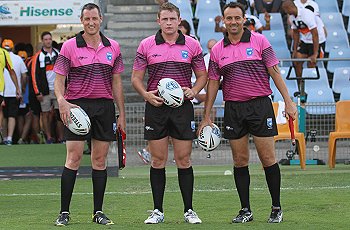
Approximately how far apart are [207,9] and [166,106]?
12.3 m

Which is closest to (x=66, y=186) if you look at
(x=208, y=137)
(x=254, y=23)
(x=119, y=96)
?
(x=119, y=96)

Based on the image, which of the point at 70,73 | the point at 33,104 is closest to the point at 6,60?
the point at 33,104

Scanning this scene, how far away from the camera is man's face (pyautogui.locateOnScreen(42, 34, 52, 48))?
827 inches

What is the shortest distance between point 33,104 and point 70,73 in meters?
12.1

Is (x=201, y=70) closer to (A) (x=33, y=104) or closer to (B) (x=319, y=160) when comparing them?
(B) (x=319, y=160)

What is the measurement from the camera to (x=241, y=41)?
10.1m

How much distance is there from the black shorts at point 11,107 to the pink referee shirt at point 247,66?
1186cm

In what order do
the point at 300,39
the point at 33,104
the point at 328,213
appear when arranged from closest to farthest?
1. the point at 328,213
2. the point at 300,39
3. the point at 33,104

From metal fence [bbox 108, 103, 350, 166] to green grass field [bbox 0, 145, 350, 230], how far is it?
1.10 ft

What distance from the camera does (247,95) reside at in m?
10.1

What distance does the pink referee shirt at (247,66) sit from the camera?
10.1m

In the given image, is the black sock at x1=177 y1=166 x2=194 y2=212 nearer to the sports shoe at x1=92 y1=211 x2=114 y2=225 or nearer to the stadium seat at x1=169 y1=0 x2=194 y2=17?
the sports shoe at x1=92 y1=211 x2=114 y2=225

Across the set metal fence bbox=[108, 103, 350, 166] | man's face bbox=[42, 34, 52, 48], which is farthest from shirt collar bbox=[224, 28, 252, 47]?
man's face bbox=[42, 34, 52, 48]

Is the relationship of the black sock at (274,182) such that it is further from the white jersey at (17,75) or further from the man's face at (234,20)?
the white jersey at (17,75)
